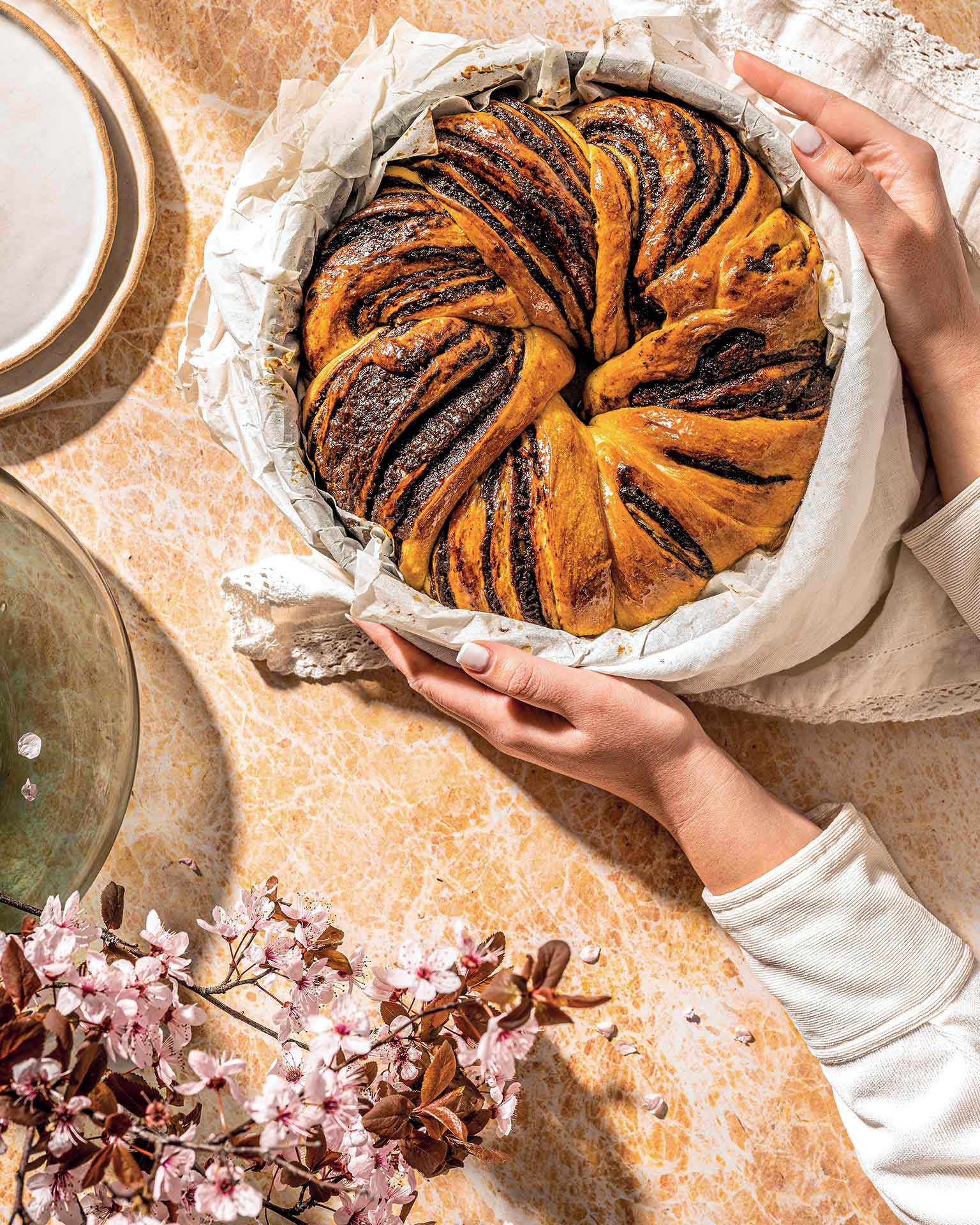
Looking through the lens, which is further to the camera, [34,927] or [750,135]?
[750,135]

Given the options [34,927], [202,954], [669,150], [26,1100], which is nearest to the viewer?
[26,1100]

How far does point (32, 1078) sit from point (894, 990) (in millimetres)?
893

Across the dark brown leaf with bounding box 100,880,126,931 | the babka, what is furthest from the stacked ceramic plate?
the dark brown leaf with bounding box 100,880,126,931

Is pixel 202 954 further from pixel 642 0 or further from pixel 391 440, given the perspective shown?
pixel 642 0

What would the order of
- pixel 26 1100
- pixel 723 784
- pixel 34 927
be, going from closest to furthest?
1. pixel 26 1100
2. pixel 34 927
3. pixel 723 784

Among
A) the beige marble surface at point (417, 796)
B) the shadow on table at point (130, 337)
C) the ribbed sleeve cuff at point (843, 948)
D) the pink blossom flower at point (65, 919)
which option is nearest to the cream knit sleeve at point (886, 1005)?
the ribbed sleeve cuff at point (843, 948)

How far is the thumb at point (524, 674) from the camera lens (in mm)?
920

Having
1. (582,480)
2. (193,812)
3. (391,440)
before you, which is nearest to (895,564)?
(582,480)

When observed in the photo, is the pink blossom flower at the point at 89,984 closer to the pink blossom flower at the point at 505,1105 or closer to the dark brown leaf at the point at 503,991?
the dark brown leaf at the point at 503,991

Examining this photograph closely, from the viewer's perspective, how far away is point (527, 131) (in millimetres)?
904

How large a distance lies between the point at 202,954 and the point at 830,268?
1.10m

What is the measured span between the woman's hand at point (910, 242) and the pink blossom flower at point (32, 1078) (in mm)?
1021

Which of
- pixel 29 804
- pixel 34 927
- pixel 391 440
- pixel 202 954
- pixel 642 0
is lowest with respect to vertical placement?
pixel 202 954

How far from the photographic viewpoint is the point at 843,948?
3.42 feet
